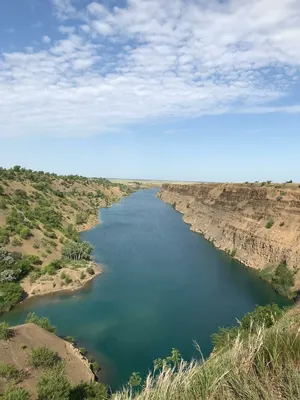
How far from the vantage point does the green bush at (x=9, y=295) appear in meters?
24.6

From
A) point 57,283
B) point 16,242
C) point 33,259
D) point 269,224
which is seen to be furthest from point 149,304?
point 269,224

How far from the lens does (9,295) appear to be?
83.4ft

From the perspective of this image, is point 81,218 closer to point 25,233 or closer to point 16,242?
point 25,233

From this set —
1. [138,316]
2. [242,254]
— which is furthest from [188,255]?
[138,316]

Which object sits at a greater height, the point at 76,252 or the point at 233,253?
the point at 76,252

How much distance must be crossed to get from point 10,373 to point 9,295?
12.7 m

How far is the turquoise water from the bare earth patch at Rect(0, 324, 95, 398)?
1503 millimetres

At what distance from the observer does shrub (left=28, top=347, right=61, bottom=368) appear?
1499 centimetres

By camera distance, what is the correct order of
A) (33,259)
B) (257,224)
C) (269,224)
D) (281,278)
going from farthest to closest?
(257,224)
(269,224)
(33,259)
(281,278)

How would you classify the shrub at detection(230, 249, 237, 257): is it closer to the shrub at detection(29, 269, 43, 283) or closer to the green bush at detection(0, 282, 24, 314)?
the shrub at detection(29, 269, 43, 283)

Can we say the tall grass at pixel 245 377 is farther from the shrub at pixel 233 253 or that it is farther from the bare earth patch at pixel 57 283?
the shrub at pixel 233 253

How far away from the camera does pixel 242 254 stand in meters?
41.1

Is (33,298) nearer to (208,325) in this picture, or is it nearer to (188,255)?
(208,325)

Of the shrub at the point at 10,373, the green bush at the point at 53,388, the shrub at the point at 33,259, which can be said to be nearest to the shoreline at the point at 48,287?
the shrub at the point at 33,259
